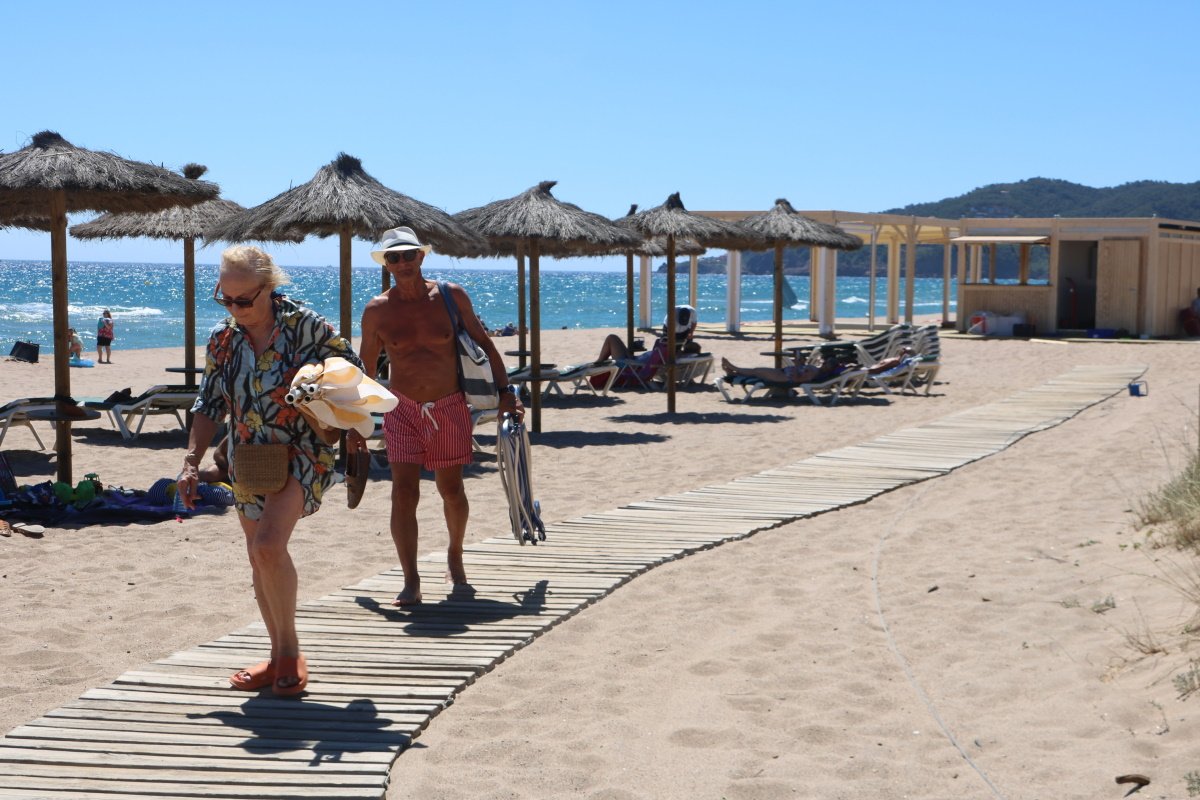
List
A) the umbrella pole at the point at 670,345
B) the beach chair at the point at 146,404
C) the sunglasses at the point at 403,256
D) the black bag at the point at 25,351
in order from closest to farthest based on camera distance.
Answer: the sunglasses at the point at 403,256
the beach chair at the point at 146,404
the umbrella pole at the point at 670,345
the black bag at the point at 25,351

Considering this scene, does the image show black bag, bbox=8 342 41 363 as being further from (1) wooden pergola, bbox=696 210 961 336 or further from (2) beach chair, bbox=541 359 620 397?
(1) wooden pergola, bbox=696 210 961 336

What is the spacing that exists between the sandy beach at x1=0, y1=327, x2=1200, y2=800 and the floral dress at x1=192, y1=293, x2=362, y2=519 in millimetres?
907

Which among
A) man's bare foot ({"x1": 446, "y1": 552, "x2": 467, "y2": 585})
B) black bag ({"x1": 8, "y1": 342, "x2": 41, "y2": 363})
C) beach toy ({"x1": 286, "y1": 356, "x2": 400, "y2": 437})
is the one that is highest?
beach toy ({"x1": 286, "y1": 356, "x2": 400, "y2": 437})

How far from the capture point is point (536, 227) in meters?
11.9

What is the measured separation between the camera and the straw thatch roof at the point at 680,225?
1403 centimetres

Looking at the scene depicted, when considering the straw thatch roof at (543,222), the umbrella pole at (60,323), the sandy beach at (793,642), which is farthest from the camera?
the straw thatch roof at (543,222)

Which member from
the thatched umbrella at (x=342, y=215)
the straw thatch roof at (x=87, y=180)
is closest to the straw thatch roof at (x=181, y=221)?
the thatched umbrella at (x=342, y=215)

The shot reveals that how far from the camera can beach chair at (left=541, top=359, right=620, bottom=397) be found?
14.2m

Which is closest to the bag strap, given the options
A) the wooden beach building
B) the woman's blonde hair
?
the woman's blonde hair

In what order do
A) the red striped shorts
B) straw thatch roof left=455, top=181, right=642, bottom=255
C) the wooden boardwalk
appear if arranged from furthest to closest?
straw thatch roof left=455, top=181, right=642, bottom=255 → the red striped shorts → the wooden boardwalk

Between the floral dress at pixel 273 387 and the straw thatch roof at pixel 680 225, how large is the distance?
10.4 m

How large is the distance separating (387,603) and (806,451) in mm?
5961

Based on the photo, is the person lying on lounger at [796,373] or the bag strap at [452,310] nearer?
the bag strap at [452,310]

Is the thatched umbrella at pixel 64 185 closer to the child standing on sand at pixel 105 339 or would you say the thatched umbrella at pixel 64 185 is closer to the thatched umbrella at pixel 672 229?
the thatched umbrella at pixel 672 229
